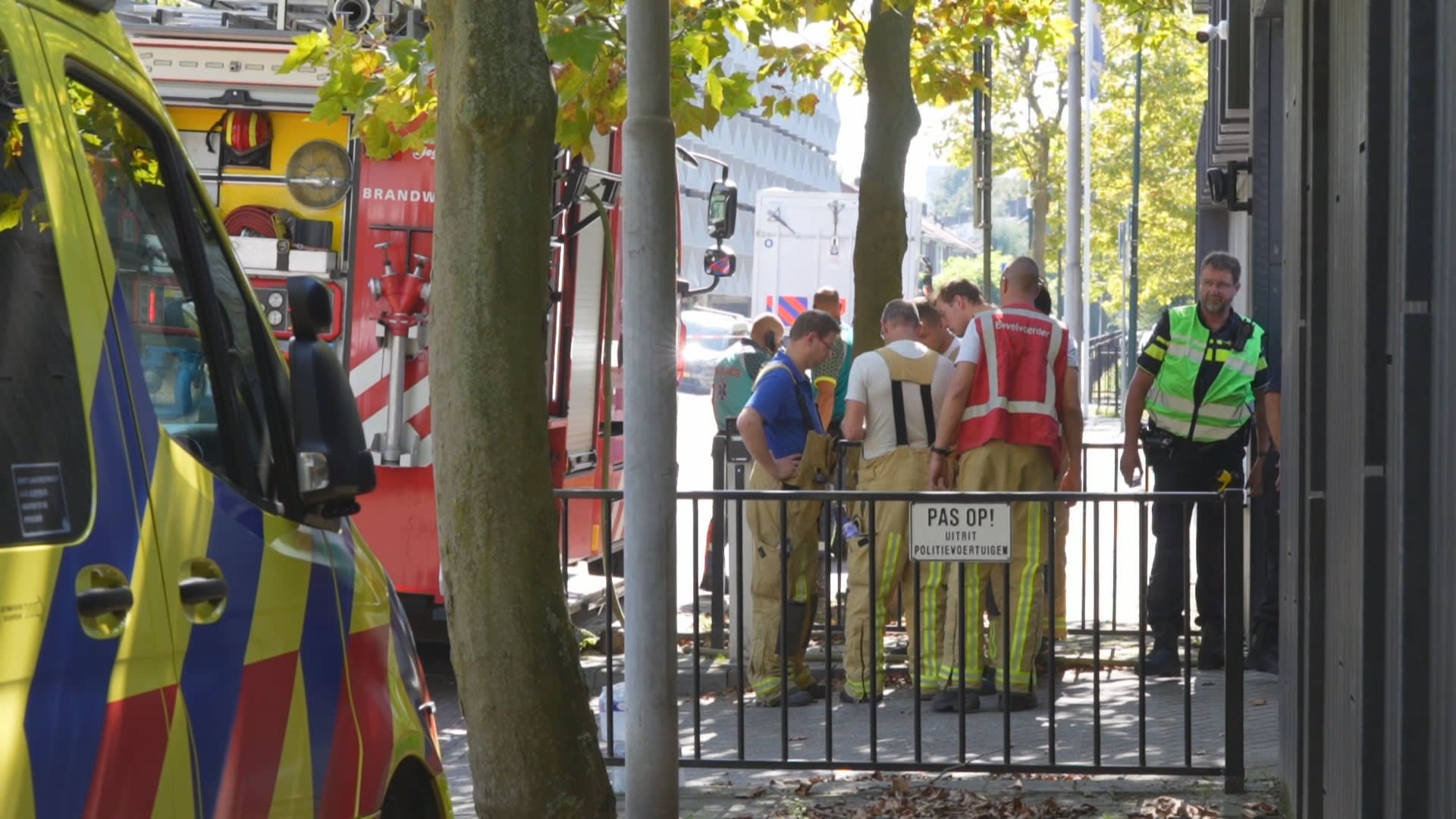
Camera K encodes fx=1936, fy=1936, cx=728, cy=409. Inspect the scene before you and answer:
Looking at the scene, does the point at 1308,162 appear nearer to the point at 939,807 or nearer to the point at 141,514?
the point at 939,807

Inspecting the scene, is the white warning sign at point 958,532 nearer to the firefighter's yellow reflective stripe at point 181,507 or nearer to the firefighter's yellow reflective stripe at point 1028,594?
the firefighter's yellow reflective stripe at point 1028,594

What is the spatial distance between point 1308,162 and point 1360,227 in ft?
4.63

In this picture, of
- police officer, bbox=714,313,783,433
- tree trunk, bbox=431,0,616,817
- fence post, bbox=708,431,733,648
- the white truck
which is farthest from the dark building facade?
the white truck

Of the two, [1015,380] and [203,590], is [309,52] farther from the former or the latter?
[203,590]

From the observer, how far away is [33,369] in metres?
2.77

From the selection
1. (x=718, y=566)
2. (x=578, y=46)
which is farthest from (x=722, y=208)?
(x=578, y=46)

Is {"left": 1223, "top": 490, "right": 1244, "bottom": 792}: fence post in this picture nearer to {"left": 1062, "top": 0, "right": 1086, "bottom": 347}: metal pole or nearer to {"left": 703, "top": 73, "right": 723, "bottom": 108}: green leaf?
{"left": 703, "top": 73, "right": 723, "bottom": 108}: green leaf

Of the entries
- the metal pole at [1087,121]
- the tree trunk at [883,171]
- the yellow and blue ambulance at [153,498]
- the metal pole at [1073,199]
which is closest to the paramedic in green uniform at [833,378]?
the tree trunk at [883,171]

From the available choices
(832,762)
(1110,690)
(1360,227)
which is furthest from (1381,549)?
(1110,690)

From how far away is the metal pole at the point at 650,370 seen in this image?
6.08 m

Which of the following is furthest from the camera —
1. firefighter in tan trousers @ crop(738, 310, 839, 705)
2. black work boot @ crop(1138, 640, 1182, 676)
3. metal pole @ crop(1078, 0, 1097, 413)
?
metal pole @ crop(1078, 0, 1097, 413)

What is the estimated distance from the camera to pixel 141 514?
2949mm

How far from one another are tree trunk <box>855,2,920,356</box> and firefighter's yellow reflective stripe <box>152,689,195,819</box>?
25.2ft

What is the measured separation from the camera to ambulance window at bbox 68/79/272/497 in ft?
10.4
